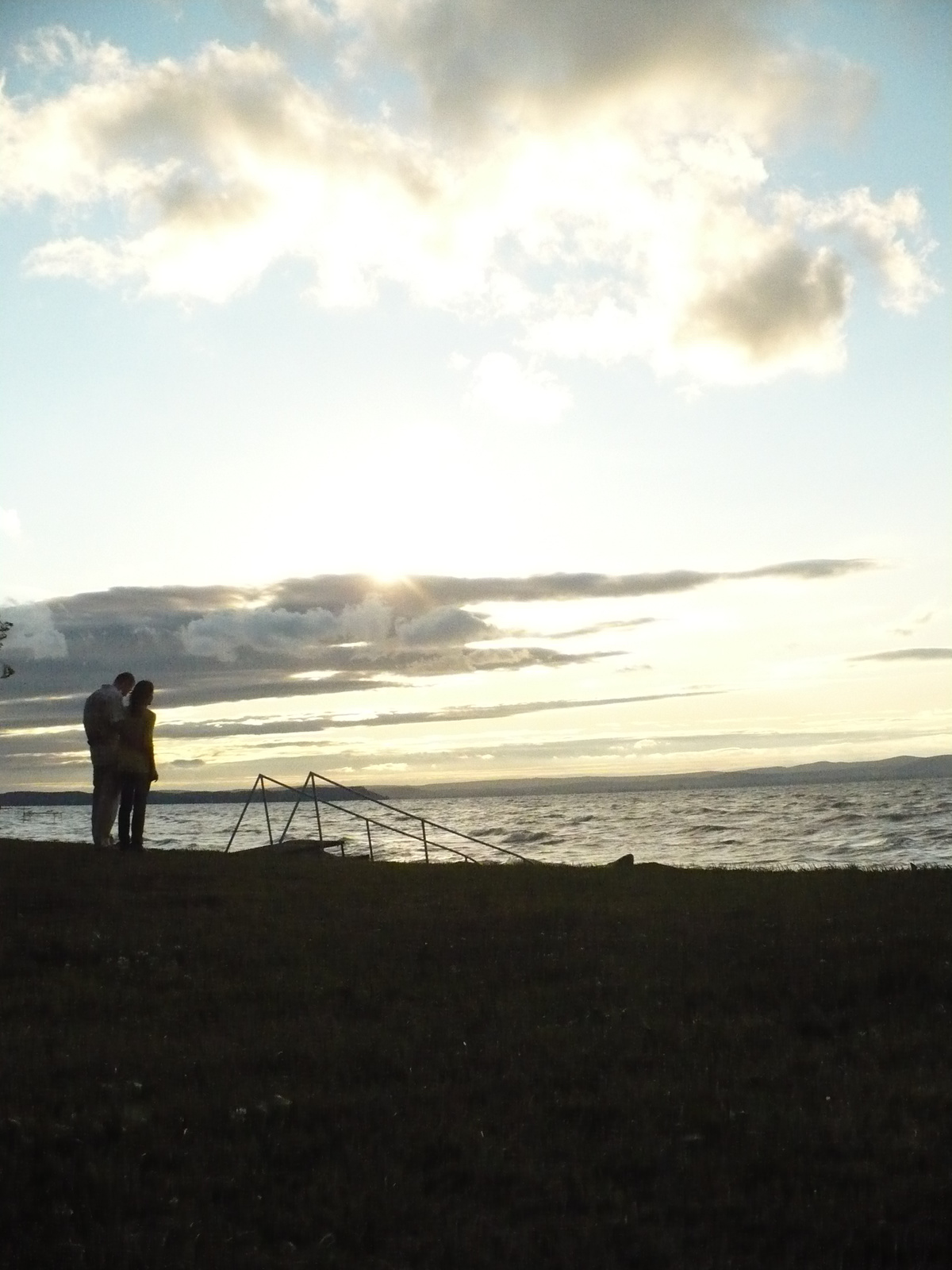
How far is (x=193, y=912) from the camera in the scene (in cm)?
1681

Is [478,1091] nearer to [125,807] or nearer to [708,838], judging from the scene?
[125,807]

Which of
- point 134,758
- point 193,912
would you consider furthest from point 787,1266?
point 134,758

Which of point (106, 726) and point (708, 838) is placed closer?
point (106, 726)

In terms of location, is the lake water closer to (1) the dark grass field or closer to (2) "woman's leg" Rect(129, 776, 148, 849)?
(2) "woman's leg" Rect(129, 776, 148, 849)

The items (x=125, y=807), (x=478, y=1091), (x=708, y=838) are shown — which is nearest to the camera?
(x=478, y=1091)

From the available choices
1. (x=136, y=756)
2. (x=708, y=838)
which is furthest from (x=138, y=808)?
(x=708, y=838)

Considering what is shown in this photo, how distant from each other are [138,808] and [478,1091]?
54.6 feet

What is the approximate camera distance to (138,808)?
23750mm

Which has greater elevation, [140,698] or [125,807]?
[140,698]

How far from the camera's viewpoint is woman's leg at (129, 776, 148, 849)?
76.6 ft

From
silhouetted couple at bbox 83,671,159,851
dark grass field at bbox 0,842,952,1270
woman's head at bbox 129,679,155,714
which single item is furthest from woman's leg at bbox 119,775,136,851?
dark grass field at bbox 0,842,952,1270

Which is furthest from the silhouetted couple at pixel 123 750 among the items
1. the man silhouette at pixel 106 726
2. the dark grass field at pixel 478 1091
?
the dark grass field at pixel 478 1091

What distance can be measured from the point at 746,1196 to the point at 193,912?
11.6m

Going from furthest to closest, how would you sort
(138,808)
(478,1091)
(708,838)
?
(708,838) → (138,808) → (478,1091)
